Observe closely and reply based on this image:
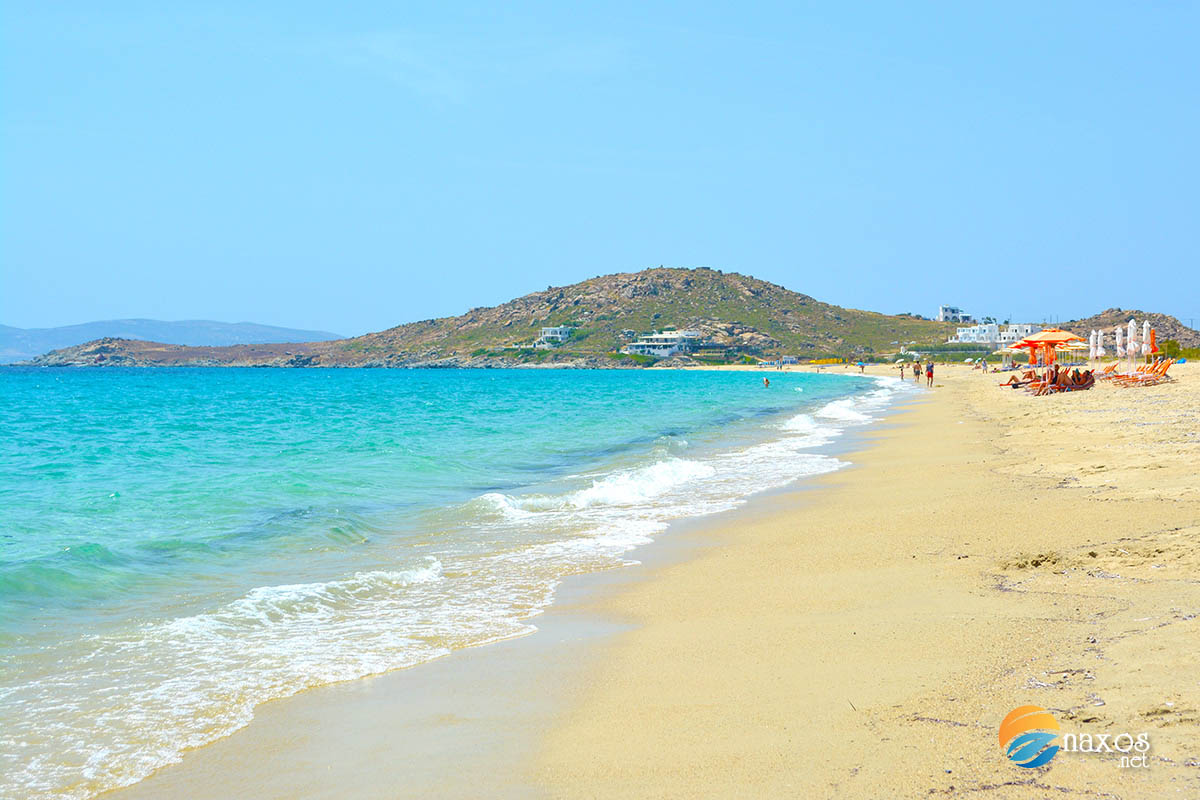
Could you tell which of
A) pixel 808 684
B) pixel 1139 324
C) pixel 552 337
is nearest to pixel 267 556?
pixel 808 684

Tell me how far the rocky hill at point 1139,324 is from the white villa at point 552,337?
325 feet

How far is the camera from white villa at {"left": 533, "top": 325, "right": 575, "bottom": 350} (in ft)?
Answer: 618

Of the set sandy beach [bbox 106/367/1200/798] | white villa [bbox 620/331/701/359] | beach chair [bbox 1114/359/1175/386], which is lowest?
sandy beach [bbox 106/367/1200/798]

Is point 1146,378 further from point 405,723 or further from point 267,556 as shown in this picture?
point 405,723

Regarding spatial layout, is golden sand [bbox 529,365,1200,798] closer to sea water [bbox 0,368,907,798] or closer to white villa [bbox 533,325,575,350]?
sea water [bbox 0,368,907,798]

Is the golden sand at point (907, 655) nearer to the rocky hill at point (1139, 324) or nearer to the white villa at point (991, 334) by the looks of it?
the rocky hill at point (1139, 324)

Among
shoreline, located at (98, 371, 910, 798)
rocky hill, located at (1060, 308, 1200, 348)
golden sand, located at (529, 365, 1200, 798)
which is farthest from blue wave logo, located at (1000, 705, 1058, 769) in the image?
rocky hill, located at (1060, 308, 1200, 348)

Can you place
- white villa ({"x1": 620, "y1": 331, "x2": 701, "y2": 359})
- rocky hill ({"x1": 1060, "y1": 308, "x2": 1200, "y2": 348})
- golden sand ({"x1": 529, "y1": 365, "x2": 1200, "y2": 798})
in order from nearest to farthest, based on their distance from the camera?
golden sand ({"x1": 529, "y1": 365, "x2": 1200, "y2": 798})
rocky hill ({"x1": 1060, "y1": 308, "x2": 1200, "y2": 348})
white villa ({"x1": 620, "y1": 331, "x2": 701, "y2": 359})

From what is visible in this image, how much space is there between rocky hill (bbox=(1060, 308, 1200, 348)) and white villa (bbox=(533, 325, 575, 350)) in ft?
325

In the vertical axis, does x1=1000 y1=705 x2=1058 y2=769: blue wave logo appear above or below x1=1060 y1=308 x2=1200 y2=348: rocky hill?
below

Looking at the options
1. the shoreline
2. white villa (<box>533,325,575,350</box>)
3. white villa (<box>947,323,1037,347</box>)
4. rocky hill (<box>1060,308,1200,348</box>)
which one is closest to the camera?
the shoreline

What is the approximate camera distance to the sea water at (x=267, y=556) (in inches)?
234

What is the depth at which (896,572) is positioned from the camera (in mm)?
8531

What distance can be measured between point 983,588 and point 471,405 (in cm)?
4674
